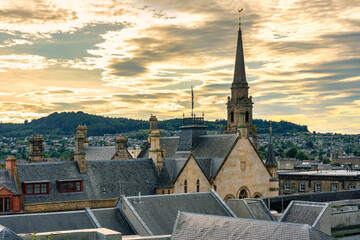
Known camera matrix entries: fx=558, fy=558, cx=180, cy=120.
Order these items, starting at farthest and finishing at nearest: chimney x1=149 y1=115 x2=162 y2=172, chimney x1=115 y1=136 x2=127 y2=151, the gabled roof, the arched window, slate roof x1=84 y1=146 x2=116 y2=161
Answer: slate roof x1=84 y1=146 x2=116 y2=161 < chimney x1=115 y1=136 x2=127 y2=151 < the arched window < chimney x1=149 y1=115 x2=162 y2=172 < the gabled roof

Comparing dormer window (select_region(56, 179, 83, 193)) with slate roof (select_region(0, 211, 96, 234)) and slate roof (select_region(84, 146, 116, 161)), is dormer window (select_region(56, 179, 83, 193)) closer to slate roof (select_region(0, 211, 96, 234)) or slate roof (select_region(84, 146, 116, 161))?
slate roof (select_region(0, 211, 96, 234))

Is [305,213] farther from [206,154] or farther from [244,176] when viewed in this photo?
[206,154]

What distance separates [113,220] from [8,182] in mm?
14478

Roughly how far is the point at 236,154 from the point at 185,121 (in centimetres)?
1015

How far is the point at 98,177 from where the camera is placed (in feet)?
214

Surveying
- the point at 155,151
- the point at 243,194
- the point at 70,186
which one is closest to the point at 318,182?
the point at 243,194

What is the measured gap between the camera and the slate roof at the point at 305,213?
48403mm

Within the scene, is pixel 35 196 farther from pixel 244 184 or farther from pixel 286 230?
pixel 286 230

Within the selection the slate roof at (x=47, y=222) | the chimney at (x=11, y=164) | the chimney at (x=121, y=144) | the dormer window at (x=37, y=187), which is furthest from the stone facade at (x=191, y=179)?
the chimney at (x=11, y=164)

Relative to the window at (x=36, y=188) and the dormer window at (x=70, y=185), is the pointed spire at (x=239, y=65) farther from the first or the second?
the window at (x=36, y=188)

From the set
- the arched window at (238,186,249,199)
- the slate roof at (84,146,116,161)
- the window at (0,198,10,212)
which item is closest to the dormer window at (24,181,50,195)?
the window at (0,198,10,212)

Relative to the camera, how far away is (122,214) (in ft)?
175

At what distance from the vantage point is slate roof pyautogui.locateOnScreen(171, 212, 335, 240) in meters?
36.2

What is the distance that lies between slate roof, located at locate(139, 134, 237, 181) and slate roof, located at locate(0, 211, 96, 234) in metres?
19.9
